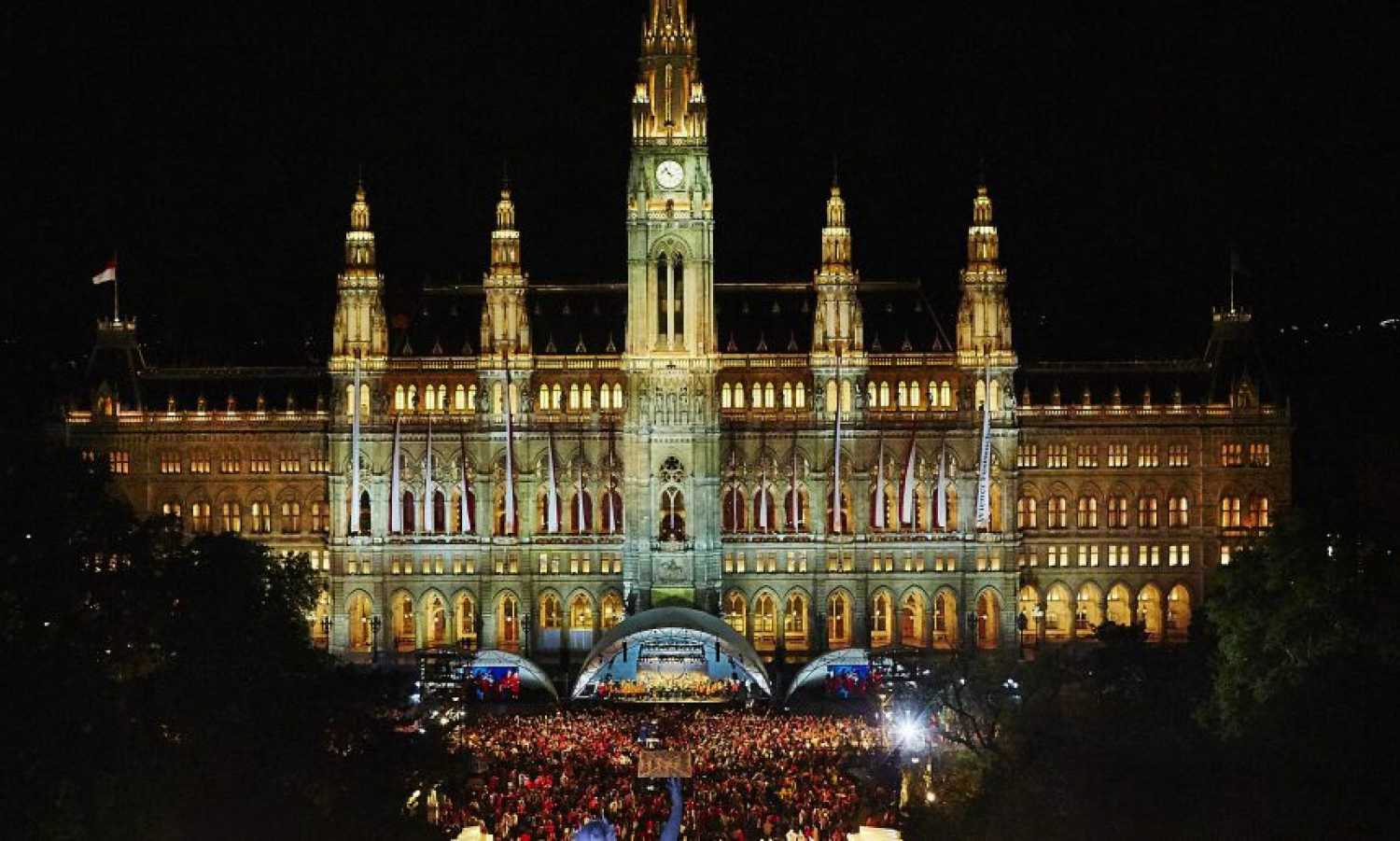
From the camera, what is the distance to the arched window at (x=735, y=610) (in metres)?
160

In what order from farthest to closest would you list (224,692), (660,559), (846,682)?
(660,559)
(846,682)
(224,692)

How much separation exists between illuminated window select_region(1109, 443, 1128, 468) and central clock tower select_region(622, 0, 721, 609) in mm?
25279

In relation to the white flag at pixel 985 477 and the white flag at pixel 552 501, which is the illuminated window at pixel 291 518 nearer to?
the white flag at pixel 552 501

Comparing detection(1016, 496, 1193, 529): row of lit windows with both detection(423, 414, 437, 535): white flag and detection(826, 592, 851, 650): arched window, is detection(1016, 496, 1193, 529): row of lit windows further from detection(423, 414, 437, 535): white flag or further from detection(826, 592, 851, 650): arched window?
detection(423, 414, 437, 535): white flag

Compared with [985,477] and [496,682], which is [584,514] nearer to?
[496,682]

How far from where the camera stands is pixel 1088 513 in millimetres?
162375

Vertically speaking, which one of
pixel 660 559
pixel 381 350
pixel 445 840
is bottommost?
pixel 445 840

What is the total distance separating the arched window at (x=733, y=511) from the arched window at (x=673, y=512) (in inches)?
108

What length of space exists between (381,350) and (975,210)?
3834 cm

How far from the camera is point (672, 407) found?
157875 mm

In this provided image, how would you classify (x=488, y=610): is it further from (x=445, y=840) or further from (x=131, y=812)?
(x=131, y=812)

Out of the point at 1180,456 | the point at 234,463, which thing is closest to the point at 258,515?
the point at 234,463

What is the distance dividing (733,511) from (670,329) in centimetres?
1220

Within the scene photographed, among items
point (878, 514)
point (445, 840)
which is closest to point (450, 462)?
point (878, 514)
